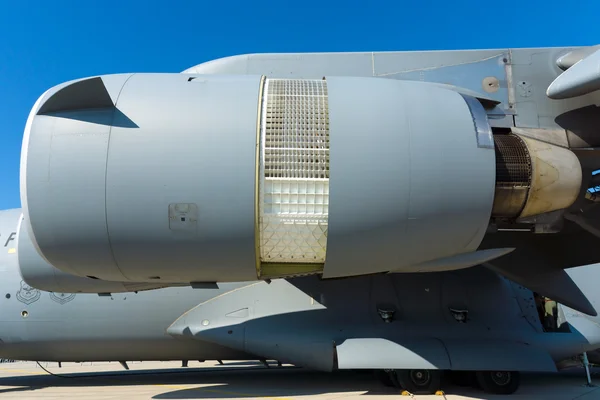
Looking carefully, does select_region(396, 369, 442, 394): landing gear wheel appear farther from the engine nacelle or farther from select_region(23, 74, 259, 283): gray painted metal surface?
select_region(23, 74, 259, 283): gray painted metal surface

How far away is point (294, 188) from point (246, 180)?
367mm

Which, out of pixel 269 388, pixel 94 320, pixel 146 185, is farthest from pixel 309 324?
pixel 146 185

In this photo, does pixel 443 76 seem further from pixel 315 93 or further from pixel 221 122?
pixel 221 122

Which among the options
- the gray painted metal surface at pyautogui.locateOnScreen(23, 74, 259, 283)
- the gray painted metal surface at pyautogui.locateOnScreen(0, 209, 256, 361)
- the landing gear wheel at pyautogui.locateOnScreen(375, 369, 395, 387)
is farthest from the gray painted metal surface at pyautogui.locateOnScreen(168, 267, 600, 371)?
the gray painted metal surface at pyautogui.locateOnScreen(23, 74, 259, 283)

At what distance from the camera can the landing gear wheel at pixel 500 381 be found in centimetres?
686

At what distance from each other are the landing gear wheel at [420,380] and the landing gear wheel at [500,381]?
721 millimetres

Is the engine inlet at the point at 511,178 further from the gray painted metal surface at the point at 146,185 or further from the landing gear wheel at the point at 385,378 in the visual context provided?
the landing gear wheel at the point at 385,378

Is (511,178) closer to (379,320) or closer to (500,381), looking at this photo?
(379,320)

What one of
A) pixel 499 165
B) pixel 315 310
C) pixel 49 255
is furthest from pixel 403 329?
pixel 49 255

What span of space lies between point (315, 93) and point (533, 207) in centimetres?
207

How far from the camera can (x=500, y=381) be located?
6879 millimetres

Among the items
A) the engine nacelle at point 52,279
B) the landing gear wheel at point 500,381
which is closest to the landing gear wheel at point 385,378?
the landing gear wheel at point 500,381

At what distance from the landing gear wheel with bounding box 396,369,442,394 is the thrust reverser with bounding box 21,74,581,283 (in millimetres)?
3922

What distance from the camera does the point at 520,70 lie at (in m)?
4.30
